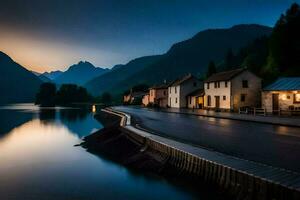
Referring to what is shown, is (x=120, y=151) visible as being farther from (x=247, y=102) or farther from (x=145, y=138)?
(x=247, y=102)

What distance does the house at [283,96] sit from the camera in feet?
136

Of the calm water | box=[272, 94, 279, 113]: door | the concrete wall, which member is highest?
box=[272, 94, 279, 113]: door

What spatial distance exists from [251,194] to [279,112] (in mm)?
34799

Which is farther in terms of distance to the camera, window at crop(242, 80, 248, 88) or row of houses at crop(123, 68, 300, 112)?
window at crop(242, 80, 248, 88)

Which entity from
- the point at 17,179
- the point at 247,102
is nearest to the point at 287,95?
the point at 247,102

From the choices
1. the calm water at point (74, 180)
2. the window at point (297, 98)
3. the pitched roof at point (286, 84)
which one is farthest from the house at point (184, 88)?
the calm water at point (74, 180)

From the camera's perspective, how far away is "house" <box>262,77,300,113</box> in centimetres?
4131

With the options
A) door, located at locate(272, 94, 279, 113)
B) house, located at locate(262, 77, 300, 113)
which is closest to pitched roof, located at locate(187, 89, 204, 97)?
house, located at locate(262, 77, 300, 113)

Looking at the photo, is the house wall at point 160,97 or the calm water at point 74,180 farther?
the house wall at point 160,97

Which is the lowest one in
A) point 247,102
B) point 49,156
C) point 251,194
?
point 49,156

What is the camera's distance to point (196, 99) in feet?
237

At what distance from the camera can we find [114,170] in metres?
21.6

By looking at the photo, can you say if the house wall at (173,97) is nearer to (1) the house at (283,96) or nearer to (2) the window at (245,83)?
(2) the window at (245,83)

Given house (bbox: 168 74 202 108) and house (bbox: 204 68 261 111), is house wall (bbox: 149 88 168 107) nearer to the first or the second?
house (bbox: 168 74 202 108)
